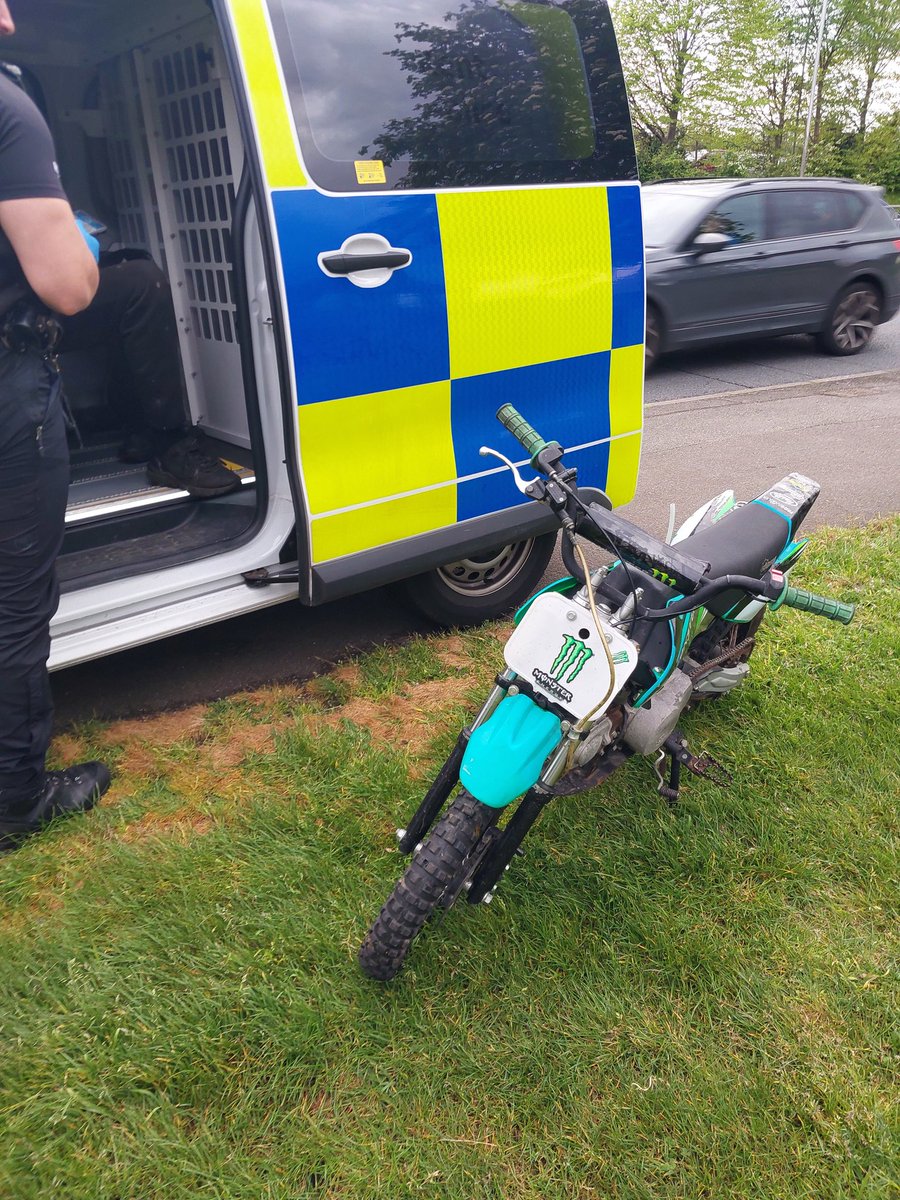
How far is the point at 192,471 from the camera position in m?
3.41

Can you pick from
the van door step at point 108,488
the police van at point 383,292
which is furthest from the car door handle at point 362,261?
the van door step at point 108,488

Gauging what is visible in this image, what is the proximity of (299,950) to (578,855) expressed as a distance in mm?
747

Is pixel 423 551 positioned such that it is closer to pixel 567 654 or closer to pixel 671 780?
pixel 671 780

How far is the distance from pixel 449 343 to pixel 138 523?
3.97 feet

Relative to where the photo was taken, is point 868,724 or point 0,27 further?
point 868,724

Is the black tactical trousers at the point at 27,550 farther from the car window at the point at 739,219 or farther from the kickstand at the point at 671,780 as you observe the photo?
the car window at the point at 739,219

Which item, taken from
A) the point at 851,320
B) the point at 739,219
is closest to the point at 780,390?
the point at 739,219

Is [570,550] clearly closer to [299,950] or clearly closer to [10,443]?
[299,950]

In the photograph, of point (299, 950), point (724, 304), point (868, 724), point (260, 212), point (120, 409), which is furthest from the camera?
point (724, 304)

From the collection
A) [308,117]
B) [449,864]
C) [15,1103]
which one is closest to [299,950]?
[449,864]

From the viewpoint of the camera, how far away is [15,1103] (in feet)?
5.68

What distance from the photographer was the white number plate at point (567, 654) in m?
1.81

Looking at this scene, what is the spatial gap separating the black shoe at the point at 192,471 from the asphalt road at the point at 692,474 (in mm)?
543

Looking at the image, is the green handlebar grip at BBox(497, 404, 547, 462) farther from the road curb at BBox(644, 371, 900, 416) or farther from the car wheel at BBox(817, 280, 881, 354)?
the car wheel at BBox(817, 280, 881, 354)
